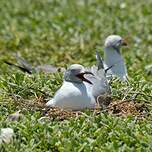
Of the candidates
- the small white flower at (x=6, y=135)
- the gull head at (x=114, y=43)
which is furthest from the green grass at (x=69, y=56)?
the gull head at (x=114, y=43)

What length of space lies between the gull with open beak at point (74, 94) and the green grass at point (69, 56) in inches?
6.6

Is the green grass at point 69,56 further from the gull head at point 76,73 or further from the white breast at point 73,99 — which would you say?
the gull head at point 76,73

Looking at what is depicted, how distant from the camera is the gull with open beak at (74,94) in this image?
265 inches

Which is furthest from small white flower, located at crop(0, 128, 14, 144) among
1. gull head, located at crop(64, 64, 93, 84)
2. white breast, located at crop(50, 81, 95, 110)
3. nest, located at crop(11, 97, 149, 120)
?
gull head, located at crop(64, 64, 93, 84)

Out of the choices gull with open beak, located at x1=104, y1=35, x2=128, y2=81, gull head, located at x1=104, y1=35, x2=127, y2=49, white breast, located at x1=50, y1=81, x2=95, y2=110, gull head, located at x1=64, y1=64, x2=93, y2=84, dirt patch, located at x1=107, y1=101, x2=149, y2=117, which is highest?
gull head, located at x1=104, y1=35, x2=127, y2=49

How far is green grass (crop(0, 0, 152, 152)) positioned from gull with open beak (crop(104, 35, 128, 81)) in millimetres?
181

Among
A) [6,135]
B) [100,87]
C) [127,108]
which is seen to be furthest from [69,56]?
[6,135]

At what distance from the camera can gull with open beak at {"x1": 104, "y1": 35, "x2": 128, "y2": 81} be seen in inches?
323

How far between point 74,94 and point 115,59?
1830 millimetres

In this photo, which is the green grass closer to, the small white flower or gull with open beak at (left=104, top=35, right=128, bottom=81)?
the small white flower

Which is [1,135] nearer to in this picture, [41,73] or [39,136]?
[39,136]

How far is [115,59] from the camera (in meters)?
8.49

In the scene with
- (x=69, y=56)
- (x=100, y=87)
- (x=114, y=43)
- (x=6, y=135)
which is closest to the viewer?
(x=6, y=135)

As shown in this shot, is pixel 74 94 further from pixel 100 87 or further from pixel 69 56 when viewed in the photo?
pixel 69 56
